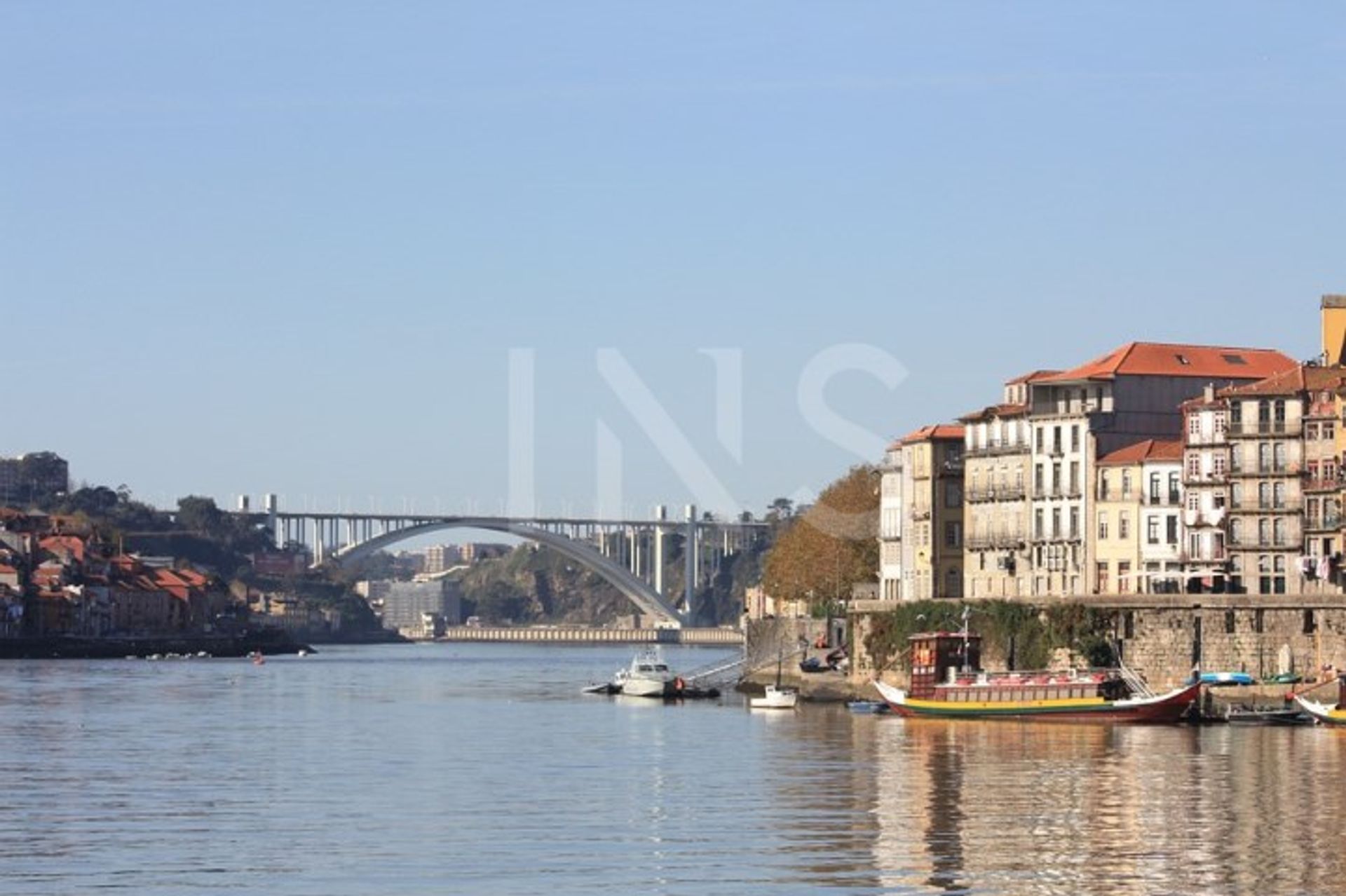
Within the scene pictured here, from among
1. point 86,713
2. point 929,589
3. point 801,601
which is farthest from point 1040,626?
point 801,601

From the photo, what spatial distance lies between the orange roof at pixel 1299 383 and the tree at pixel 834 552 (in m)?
36.0

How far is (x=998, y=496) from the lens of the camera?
12069cm

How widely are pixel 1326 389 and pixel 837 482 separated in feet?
163

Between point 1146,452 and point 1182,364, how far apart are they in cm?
799

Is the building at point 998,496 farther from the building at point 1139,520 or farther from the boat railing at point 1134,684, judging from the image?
the boat railing at point 1134,684

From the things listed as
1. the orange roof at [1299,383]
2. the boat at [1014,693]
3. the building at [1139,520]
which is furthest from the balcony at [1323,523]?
the boat at [1014,693]

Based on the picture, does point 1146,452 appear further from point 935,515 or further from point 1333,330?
point 935,515

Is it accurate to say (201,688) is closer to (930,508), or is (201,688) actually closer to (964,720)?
(930,508)

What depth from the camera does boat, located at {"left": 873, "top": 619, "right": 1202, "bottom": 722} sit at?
89.4 meters

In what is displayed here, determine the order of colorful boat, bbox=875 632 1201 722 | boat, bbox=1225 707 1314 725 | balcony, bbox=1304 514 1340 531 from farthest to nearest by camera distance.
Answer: balcony, bbox=1304 514 1340 531 < colorful boat, bbox=875 632 1201 722 < boat, bbox=1225 707 1314 725

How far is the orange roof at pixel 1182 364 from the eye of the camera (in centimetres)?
11794

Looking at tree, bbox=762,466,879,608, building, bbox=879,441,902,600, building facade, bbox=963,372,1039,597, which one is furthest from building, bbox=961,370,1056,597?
tree, bbox=762,466,879,608

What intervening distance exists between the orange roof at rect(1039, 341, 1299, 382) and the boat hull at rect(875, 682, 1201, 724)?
979 inches

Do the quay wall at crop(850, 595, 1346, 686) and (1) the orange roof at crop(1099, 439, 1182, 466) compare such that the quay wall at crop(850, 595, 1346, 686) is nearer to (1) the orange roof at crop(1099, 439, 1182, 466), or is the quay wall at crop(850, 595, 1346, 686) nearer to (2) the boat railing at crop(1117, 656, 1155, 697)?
(2) the boat railing at crop(1117, 656, 1155, 697)
